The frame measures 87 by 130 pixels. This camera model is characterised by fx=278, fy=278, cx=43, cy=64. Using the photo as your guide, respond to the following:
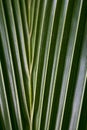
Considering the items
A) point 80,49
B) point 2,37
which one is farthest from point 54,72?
point 2,37

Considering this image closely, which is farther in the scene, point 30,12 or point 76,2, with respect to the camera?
point 30,12

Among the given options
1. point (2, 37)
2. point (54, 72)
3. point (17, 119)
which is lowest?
point (17, 119)

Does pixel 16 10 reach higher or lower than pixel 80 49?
higher

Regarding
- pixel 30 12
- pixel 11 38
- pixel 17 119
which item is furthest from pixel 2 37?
pixel 17 119

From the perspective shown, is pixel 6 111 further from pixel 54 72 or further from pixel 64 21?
pixel 64 21

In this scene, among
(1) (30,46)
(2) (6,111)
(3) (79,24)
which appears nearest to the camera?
(3) (79,24)

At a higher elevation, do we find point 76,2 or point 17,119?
point 76,2

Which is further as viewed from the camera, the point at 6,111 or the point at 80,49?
the point at 6,111

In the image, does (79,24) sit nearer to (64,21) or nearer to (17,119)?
(64,21)

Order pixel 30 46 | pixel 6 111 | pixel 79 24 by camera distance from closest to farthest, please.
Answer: pixel 79 24 → pixel 6 111 → pixel 30 46
